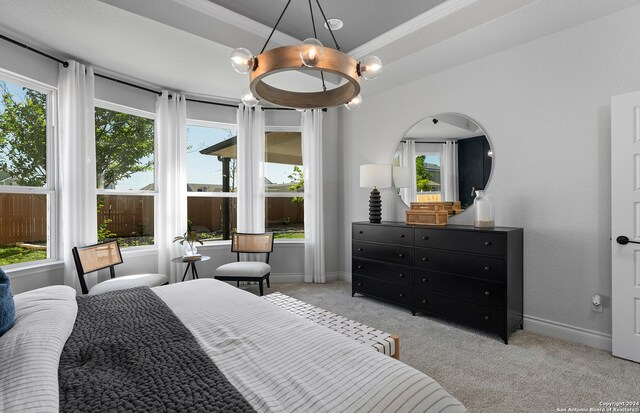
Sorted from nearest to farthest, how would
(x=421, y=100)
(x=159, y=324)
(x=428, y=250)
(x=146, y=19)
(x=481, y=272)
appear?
(x=159, y=324) → (x=146, y=19) → (x=481, y=272) → (x=428, y=250) → (x=421, y=100)

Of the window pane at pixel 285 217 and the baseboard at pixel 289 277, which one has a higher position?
the window pane at pixel 285 217

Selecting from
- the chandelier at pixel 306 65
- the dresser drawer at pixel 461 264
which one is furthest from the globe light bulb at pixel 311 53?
the dresser drawer at pixel 461 264

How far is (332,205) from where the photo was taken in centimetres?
514

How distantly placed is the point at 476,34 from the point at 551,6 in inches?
22.6

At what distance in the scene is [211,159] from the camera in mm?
4906

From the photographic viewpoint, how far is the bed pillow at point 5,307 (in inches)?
51.9

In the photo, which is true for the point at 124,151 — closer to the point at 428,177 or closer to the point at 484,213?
the point at 428,177

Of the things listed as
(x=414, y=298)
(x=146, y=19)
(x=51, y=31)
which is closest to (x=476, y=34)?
(x=414, y=298)

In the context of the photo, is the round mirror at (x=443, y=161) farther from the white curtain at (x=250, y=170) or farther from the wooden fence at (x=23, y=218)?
the wooden fence at (x=23, y=218)

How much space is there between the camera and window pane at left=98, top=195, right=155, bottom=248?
13.1ft

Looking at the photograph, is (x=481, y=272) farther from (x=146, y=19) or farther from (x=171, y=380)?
(x=146, y=19)

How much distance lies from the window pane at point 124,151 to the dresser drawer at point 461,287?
12.1 ft

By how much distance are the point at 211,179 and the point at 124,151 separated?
46.2 inches

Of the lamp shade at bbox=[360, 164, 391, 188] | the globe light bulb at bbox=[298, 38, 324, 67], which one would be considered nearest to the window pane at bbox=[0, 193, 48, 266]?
the globe light bulb at bbox=[298, 38, 324, 67]
